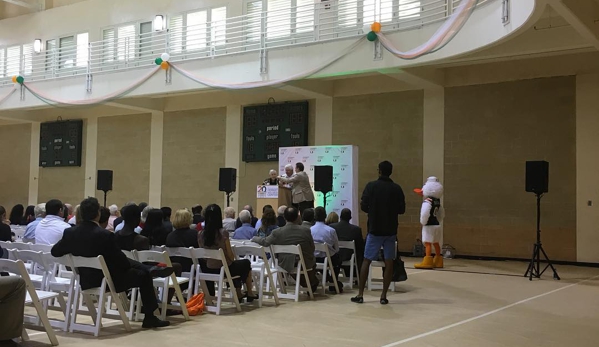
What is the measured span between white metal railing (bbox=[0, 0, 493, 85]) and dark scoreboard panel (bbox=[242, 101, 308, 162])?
4.78 ft

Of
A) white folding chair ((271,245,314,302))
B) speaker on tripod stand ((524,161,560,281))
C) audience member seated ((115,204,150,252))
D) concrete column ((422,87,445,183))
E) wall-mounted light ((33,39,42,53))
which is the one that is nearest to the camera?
audience member seated ((115,204,150,252))

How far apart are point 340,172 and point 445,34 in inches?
168

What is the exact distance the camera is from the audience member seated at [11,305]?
4.08 metres

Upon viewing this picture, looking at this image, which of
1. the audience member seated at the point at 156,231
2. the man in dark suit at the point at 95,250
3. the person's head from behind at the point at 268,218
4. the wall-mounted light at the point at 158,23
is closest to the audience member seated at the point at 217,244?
the audience member seated at the point at 156,231

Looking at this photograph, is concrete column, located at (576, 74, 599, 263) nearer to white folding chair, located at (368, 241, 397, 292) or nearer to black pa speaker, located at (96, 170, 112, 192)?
white folding chair, located at (368, 241, 397, 292)

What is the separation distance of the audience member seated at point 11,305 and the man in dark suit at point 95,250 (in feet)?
2.26

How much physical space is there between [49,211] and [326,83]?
784 cm

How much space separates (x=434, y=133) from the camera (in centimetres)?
1188

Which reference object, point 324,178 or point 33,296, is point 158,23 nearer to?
point 324,178

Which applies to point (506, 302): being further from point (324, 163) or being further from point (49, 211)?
point (324, 163)

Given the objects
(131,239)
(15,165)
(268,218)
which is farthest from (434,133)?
(15,165)

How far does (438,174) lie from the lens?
11797 millimetres

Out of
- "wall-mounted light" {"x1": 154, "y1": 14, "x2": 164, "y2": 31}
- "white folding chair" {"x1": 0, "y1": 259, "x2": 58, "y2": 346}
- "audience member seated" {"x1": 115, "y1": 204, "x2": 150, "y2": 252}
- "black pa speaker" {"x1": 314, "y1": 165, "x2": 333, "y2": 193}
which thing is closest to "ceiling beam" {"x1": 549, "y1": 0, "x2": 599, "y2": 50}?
"black pa speaker" {"x1": 314, "y1": 165, "x2": 333, "y2": 193}

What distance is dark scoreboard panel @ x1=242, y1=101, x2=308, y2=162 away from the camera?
1330cm
